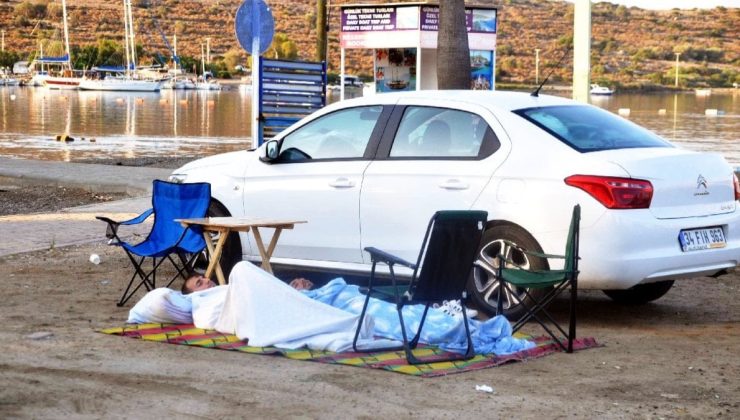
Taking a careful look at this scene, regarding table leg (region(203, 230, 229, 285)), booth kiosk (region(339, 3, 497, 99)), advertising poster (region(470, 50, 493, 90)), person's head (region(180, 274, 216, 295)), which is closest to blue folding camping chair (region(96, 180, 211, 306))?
table leg (region(203, 230, 229, 285))

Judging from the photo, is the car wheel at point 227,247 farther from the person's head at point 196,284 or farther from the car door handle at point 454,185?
the car door handle at point 454,185

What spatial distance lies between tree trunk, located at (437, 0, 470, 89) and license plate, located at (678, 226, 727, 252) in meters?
9.96

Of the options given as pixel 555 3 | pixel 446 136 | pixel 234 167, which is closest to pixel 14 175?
pixel 234 167

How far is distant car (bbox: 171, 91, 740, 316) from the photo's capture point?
8.41 metres

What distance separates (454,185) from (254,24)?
8.35 meters

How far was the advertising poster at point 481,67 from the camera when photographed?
94.5 feet


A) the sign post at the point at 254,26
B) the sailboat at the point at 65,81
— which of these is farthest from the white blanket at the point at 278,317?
the sailboat at the point at 65,81

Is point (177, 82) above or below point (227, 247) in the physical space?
below

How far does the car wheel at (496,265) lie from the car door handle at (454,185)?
1.12 feet

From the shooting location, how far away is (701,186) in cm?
871

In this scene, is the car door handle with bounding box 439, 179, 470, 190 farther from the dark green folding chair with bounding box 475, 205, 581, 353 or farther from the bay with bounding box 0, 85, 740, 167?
the bay with bounding box 0, 85, 740, 167

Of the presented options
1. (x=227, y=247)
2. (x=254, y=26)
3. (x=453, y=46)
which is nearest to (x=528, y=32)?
(x=453, y=46)

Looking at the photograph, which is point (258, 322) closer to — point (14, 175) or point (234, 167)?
point (234, 167)

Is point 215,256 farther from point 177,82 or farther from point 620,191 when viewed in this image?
point 177,82
